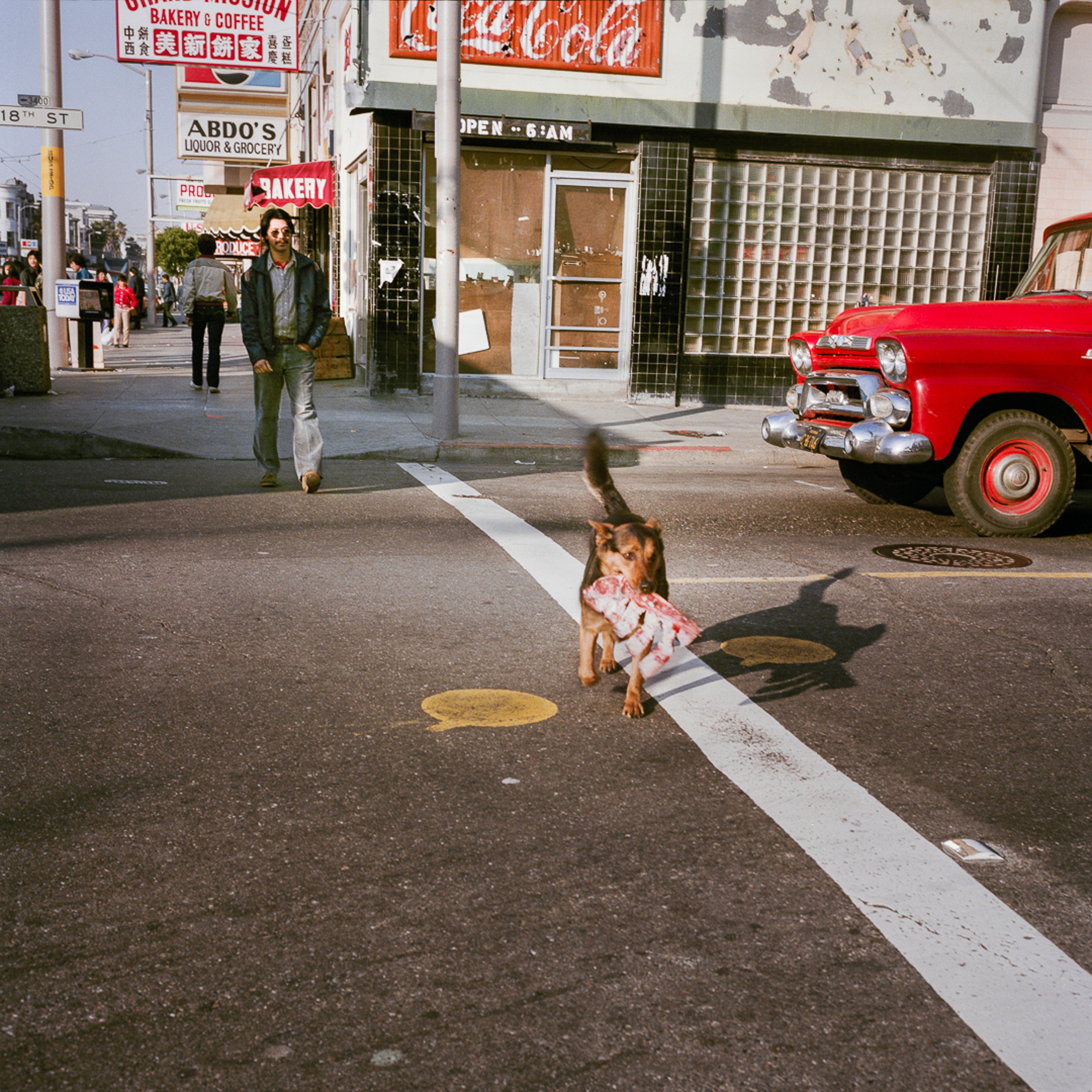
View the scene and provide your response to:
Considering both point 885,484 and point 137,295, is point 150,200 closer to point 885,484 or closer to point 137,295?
point 137,295

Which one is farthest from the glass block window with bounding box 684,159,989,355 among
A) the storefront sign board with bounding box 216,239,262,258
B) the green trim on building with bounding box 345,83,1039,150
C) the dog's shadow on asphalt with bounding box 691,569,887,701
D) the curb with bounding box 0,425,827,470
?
the storefront sign board with bounding box 216,239,262,258

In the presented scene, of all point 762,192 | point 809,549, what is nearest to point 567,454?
point 809,549

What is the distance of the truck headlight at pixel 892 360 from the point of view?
8.05 m

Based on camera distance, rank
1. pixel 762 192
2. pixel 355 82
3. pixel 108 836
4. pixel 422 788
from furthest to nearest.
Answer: pixel 762 192 → pixel 355 82 → pixel 422 788 → pixel 108 836

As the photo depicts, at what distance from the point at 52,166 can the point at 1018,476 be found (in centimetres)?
1461

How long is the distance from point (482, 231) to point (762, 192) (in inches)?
156

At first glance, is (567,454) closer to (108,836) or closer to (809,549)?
(809,549)

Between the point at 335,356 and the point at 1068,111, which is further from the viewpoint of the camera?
the point at 335,356

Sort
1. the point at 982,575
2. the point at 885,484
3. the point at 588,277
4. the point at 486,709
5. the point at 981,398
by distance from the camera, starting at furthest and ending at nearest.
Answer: the point at 588,277 → the point at 885,484 → the point at 981,398 → the point at 982,575 → the point at 486,709

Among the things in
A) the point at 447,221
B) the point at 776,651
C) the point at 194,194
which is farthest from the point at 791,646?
the point at 194,194

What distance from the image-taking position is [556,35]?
51.8 feet

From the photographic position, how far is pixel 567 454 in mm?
11984

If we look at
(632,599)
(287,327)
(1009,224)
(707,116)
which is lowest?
(632,599)

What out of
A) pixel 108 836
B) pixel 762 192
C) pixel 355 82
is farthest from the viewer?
pixel 762 192
